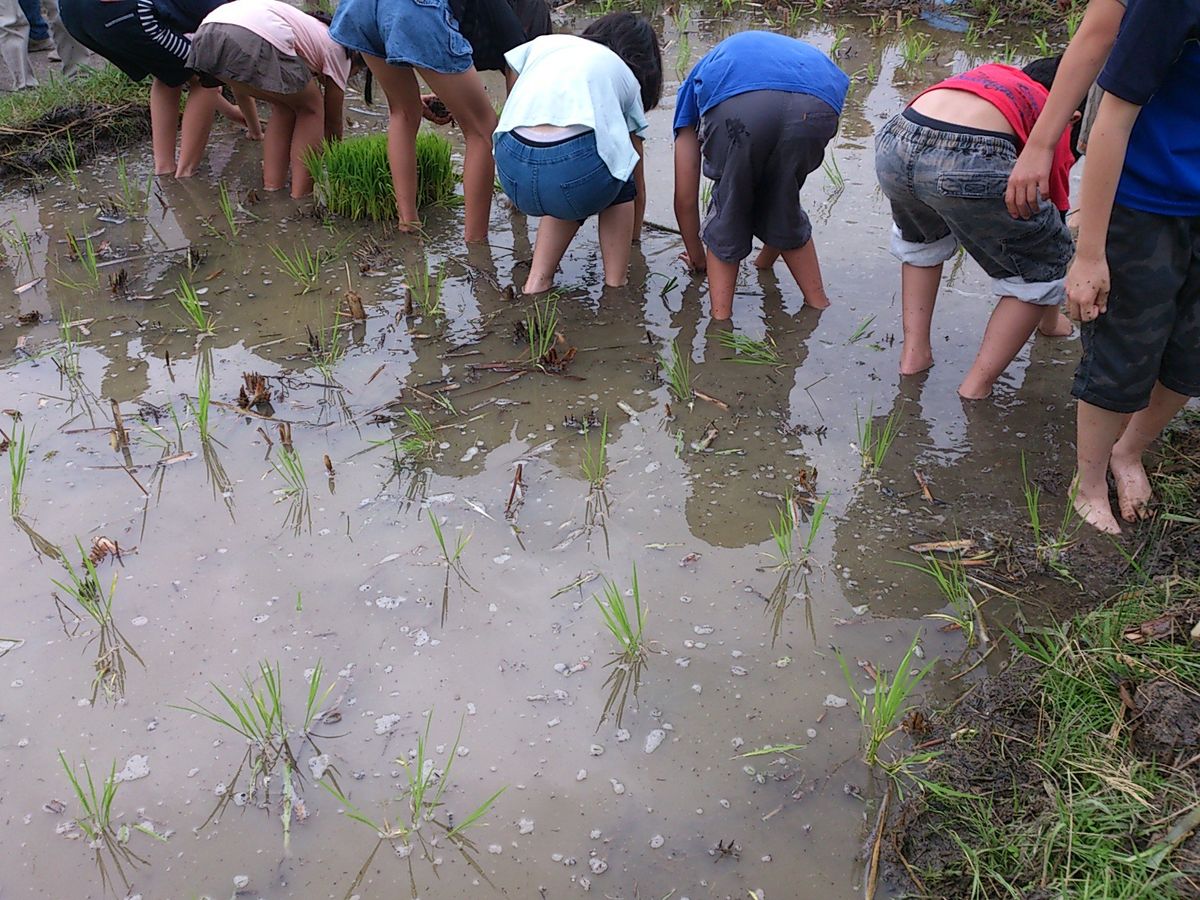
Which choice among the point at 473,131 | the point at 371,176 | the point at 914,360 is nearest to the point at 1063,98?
the point at 914,360

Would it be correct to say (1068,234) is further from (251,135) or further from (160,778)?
(251,135)

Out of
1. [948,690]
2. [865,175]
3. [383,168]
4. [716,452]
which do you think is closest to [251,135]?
[383,168]

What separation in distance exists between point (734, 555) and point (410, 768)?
38.5 inches

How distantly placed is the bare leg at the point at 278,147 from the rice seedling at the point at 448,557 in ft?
9.95

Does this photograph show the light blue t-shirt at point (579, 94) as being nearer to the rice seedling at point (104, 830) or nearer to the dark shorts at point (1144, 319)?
the dark shorts at point (1144, 319)

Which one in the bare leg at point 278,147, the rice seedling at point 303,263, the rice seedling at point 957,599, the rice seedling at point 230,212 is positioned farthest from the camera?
the bare leg at point 278,147

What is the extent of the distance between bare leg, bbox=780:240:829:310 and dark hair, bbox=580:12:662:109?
899 mm

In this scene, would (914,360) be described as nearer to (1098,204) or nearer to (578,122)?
(1098,204)

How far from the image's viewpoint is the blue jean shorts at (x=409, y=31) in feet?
11.7

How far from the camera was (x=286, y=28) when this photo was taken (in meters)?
4.24

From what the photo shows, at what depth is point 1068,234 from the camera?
2.67 meters

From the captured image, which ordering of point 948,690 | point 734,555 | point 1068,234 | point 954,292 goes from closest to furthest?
1. point 948,690
2. point 734,555
3. point 1068,234
4. point 954,292

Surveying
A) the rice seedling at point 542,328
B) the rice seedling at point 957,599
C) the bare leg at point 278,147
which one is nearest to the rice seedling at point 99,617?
the rice seedling at point 542,328

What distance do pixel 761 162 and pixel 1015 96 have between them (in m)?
0.85
